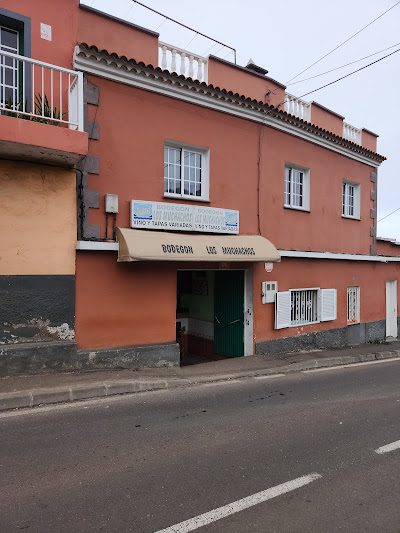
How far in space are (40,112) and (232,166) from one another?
4.67 meters

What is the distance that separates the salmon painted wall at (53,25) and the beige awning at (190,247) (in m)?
3.43

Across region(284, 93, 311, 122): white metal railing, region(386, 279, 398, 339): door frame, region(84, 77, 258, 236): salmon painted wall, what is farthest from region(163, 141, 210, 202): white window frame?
region(386, 279, 398, 339): door frame

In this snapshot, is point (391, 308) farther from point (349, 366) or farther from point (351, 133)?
point (349, 366)

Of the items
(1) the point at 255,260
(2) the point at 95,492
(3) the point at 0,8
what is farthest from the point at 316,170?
(2) the point at 95,492

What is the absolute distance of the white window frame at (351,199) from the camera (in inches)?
558

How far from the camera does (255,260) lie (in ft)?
32.0

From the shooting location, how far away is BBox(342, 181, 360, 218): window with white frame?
558 inches

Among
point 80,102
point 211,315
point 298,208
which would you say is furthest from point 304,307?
point 80,102

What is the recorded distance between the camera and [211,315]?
12.3m

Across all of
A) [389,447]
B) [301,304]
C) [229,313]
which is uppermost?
[301,304]

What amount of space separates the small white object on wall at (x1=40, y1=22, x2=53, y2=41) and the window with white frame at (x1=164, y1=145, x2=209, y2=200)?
3.07 meters

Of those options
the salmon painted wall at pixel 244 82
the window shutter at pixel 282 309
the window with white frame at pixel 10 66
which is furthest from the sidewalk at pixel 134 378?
the salmon painted wall at pixel 244 82

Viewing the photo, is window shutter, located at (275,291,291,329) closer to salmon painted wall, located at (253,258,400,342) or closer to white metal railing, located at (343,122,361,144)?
salmon painted wall, located at (253,258,400,342)

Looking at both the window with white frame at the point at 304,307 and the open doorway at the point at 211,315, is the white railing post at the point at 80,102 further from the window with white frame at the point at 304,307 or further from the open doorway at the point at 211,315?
the window with white frame at the point at 304,307
